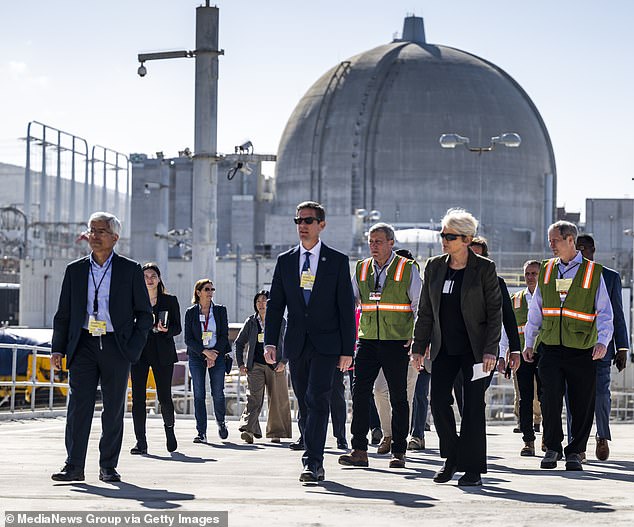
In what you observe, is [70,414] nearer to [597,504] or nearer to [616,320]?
[597,504]

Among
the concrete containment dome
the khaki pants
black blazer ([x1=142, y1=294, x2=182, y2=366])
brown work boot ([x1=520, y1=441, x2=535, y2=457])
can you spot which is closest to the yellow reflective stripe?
brown work boot ([x1=520, y1=441, x2=535, y2=457])

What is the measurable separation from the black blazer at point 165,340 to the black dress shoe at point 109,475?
10.4ft

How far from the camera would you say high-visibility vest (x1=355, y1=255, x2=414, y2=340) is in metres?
10.4

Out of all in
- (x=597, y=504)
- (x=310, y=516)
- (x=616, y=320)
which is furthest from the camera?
(x=616, y=320)

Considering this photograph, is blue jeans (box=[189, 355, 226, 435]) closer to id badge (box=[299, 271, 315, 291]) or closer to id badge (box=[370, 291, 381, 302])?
id badge (box=[370, 291, 381, 302])

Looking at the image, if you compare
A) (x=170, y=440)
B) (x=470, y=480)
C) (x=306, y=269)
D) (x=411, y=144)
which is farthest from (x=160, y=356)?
(x=411, y=144)

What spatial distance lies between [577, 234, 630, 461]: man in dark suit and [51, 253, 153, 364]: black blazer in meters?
3.58

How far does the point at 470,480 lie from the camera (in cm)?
835

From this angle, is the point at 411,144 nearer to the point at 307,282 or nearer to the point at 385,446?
the point at 385,446

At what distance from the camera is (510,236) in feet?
264

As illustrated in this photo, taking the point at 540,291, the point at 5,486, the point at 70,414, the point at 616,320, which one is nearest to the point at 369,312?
the point at 540,291

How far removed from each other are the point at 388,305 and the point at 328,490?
8.96ft

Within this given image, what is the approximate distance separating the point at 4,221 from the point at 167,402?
67.9 m

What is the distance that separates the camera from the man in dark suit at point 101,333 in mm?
8758
